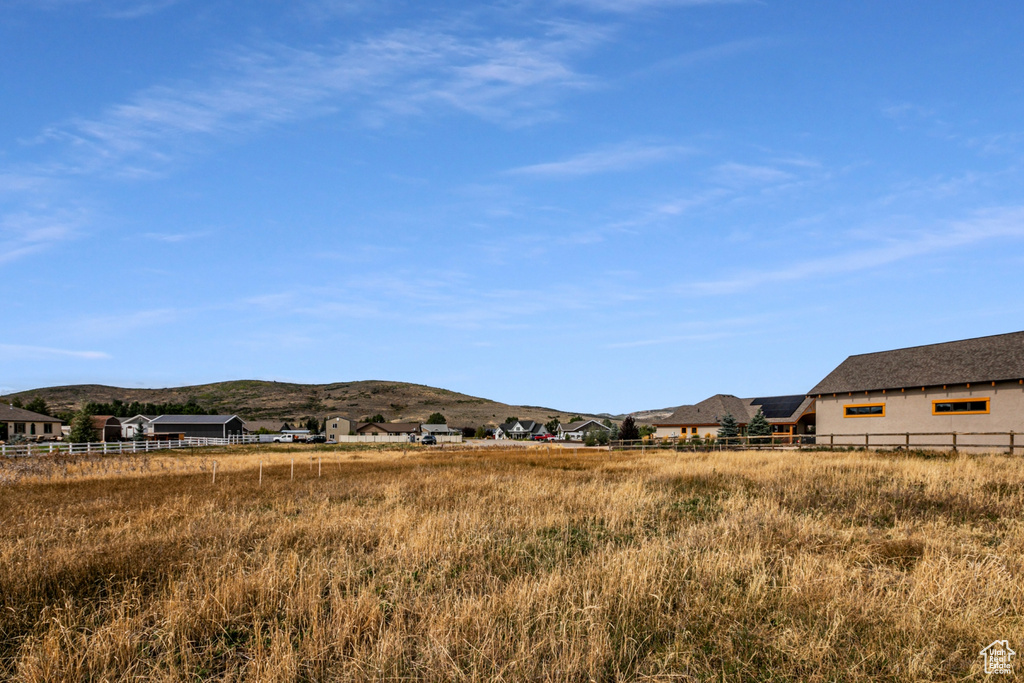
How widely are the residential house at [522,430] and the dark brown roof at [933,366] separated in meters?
99.6

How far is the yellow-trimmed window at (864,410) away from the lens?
131ft

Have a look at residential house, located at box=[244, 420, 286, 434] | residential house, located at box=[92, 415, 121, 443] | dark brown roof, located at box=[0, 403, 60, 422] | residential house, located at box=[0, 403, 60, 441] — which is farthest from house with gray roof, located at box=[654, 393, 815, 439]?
residential house, located at box=[92, 415, 121, 443]

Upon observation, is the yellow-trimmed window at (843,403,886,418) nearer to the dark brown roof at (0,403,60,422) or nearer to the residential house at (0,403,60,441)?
the residential house at (0,403,60,441)

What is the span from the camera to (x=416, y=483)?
63.9 ft

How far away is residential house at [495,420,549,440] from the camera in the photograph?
14275 centimetres

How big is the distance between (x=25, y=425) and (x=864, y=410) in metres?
101

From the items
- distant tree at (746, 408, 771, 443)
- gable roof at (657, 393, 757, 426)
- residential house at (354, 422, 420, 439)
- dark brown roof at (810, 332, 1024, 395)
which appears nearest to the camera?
dark brown roof at (810, 332, 1024, 395)

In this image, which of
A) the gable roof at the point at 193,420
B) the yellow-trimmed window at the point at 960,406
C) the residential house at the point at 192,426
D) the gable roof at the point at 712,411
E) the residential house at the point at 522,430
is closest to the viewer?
the yellow-trimmed window at the point at 960,406

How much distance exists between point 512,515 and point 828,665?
23.4 feet

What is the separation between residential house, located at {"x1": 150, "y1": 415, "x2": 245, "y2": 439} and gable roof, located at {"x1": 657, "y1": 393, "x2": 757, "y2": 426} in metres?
69.5

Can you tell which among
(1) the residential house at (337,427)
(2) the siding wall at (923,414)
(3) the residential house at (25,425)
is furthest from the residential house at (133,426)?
(2) the siding wall at (923,414)

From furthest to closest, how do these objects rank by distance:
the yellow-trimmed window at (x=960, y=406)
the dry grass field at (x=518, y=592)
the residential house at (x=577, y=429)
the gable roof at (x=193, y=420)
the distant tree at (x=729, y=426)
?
the residential house at (x=577, y=429) < the gable roof at (x=193, y=420) < the distant tree at (x=729, y=426) < the yellow-trimmed window at (x=960, y=406) < the dry grass field at (x=518, y=592)

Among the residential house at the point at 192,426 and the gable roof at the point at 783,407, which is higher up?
the gable roof at the point at 783,407

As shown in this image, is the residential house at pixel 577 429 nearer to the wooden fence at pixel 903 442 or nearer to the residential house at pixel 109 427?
the residential house at pixel 109 427
